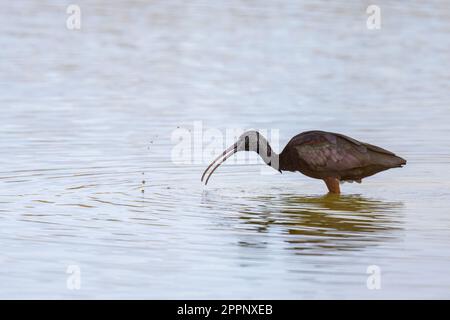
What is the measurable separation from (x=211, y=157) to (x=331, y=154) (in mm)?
2626

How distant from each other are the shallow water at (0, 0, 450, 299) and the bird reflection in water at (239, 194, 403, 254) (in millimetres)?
41

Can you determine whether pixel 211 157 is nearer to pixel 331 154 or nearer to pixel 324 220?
pixel 331 154

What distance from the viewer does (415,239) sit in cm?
1316

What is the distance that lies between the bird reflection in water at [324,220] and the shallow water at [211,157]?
0.14 feet

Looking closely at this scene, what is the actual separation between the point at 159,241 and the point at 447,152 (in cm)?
660

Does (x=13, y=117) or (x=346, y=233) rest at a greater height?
(x=13, y=117)

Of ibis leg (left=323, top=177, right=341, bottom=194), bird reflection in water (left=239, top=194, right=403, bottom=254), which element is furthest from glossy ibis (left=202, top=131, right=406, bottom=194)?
bird reflection in water (left=239, top=194, right=403, bottom=254)

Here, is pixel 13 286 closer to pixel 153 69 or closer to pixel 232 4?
pixel 153 69

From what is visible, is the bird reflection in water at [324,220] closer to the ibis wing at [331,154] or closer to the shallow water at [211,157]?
the shallow water at [211,157]

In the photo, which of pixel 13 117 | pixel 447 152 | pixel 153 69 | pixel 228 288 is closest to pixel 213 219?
pixel 228 288

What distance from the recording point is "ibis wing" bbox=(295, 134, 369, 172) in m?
15.9

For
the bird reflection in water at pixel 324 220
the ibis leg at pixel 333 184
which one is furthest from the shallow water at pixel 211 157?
the ibis leg at pixel 333 184

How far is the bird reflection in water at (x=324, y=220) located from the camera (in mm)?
13070

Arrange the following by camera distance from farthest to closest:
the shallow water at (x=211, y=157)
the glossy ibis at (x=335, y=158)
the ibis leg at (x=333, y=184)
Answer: the ibis leg at (x=333, y=184) → the glossy ibis at (x=335, y=158) → the shallow water at (x=211, y=157)
